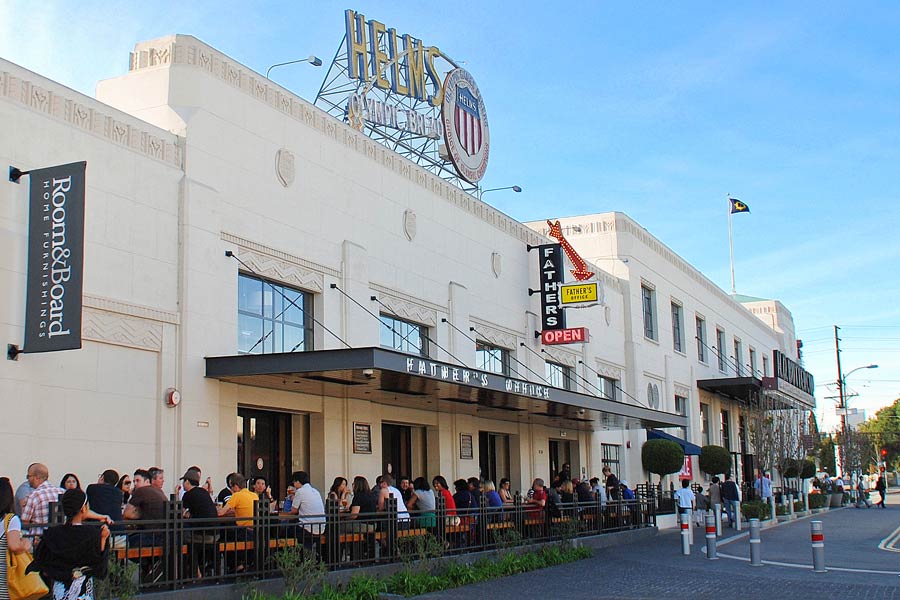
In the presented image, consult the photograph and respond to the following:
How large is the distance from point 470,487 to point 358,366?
14.5 feet

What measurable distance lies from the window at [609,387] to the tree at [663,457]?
218cm

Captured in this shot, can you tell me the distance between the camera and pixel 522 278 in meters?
30.5

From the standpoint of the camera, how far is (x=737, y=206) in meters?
55.6

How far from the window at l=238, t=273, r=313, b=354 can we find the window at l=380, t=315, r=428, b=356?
Result: 278cm

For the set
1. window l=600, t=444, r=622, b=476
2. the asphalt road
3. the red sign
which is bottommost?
the asphalt road

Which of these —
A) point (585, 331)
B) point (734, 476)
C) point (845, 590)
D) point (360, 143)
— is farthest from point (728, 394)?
point (845, 590)

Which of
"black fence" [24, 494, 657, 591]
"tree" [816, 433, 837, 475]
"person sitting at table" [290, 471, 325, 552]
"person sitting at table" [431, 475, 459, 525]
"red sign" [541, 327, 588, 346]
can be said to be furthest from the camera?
"tree" [816, 433, 837, 475]

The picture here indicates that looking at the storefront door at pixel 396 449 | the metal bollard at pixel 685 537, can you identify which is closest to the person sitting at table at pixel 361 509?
the storefront door at pixel 396 449

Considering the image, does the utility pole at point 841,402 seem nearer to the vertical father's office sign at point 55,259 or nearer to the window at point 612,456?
the window at point 612,456

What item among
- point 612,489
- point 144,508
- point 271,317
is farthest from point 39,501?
point 612,489

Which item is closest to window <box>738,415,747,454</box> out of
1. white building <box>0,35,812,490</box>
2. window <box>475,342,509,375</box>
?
white building <box>0,35,812,490</box>

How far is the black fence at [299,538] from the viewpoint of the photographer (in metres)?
12.4

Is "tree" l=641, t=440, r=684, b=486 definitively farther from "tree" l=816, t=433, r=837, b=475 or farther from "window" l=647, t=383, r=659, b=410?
"tree" l=816, t=433, r=837, b=475

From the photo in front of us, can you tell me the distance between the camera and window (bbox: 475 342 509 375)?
2752cm
